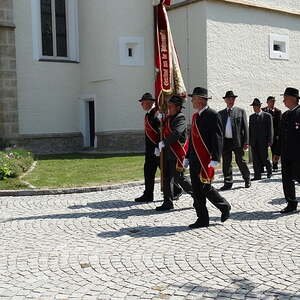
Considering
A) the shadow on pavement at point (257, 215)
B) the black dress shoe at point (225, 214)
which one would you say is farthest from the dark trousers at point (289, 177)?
the black dress shoe at point (225, 214)

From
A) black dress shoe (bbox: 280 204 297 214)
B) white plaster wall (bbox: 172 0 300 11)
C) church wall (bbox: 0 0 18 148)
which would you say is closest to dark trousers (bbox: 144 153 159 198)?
black dress shoe (bbox: 280 204 297 214)

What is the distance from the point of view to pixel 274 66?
1950cm

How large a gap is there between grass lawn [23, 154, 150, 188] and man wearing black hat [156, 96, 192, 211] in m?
3.11

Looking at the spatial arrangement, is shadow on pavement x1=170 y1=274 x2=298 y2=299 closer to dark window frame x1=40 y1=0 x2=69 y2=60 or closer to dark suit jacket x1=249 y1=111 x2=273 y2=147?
dark suit jacket x1=249 y1=111 x2=273 y2=147

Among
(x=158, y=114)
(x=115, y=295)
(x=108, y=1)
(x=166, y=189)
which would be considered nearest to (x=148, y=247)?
(x=115, y=295)

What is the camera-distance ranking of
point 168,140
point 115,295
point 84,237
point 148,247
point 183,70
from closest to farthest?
point 115,295, point 148,247, point 84,237, point 168,140, point 183,70

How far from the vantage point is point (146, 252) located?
18.5 feet

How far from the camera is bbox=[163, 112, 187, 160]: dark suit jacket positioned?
7.86 metres

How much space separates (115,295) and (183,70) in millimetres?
14789

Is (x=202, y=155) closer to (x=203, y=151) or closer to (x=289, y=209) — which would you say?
(x=203, y=151)

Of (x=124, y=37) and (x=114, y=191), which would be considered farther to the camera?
(x=124, y=37)

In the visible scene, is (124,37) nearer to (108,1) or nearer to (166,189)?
(108,1)

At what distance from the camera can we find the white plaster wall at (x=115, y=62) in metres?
18.9

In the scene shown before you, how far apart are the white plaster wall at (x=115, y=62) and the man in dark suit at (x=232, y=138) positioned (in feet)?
30.4
